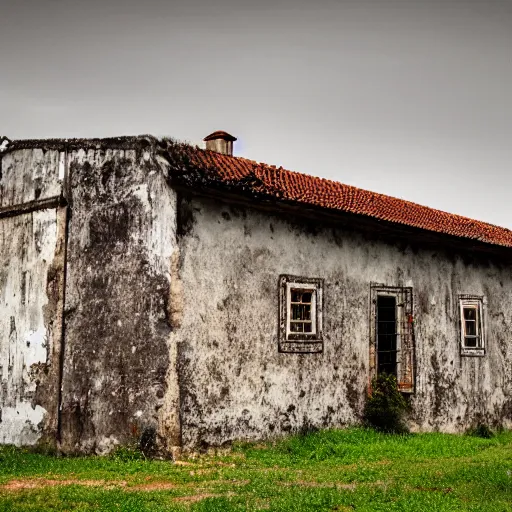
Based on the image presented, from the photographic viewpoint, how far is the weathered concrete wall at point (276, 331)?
998 centimetres

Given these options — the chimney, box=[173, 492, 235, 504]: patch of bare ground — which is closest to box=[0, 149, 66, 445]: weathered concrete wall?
box=[173, 492, 235, 504]: patch of bare ground

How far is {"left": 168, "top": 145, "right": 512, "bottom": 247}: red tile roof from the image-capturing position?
33.9 feet

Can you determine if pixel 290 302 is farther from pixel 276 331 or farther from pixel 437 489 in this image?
pixel 437 489

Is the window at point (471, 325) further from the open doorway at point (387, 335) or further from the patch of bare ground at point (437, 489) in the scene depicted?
the patch of bare ground at point (437, 489)

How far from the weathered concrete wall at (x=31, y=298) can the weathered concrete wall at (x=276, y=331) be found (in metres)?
2.15

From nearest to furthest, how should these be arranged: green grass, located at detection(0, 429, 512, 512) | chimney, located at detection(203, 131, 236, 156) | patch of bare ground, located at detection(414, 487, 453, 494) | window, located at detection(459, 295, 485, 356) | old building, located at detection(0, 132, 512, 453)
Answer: green grass, located at detection(0, 429, 512, 512), patch of bare ground, located at detection(414, 487, 453, 494), old building, located at detection(0, 132, 512, 453), window, located at detection(459, 295, 485, 356), chimney, located at detection(203, 131, 236, 156)

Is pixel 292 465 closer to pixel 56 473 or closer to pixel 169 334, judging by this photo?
pixel 169 334

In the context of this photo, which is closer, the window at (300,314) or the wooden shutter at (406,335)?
the window at (300,314)

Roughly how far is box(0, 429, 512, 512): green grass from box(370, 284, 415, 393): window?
6.09 ft

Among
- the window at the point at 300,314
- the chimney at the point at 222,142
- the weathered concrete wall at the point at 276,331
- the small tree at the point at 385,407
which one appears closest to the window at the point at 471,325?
the weathered concrete wall at the point at 276,331

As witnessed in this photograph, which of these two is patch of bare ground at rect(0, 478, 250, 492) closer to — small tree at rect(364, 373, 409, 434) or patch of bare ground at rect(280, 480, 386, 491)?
patch of bare ground at rect(280, 480, 386, 491)

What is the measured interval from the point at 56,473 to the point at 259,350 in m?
3.43

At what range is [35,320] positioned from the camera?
10.8 m

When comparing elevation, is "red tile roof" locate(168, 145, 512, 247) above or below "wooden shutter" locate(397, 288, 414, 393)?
above
